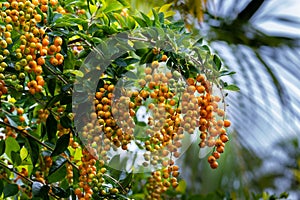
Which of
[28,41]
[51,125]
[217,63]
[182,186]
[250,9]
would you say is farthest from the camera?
[250,9]

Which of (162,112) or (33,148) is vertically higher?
(162,112)

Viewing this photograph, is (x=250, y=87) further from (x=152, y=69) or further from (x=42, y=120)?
(x=152, y=69)

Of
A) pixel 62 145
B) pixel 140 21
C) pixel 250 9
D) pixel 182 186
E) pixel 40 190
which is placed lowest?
pixel 182 186

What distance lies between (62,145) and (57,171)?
97mm

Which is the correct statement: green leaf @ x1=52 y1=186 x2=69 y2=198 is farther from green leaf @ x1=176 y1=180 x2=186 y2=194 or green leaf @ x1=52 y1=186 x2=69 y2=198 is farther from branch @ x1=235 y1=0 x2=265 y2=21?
branch @ x1=235 y1=0 x2=265 y2=21

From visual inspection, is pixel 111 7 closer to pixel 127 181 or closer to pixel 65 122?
pixel 65 122

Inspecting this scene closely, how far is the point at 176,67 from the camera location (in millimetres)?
1065

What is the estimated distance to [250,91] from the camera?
207 cm

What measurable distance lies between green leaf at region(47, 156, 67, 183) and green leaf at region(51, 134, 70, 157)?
8 cm

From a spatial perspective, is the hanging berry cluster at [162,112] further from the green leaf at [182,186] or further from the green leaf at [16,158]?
the green leaf at [182,186]

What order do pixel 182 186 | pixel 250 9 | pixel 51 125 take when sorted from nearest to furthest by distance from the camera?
1. pixel 51 125
2. pixel 182 186
3. pixel 250 9

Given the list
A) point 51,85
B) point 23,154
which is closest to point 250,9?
point 23,154

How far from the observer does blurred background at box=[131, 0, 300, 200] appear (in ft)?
6.63

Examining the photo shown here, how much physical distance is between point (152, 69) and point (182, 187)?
1.06m
